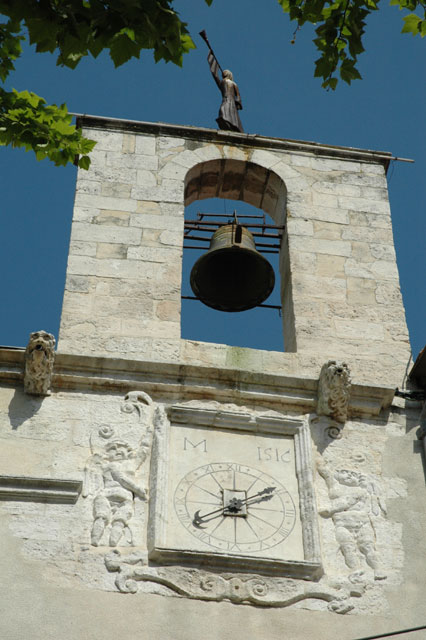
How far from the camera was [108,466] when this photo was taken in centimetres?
804

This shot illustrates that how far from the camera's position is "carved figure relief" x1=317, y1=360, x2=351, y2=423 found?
8594mm

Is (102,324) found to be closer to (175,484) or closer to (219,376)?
(219,376)

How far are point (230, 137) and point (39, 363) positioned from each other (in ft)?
10.9

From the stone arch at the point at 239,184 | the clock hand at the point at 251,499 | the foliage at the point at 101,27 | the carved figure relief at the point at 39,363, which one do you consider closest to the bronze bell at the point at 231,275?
the stone arch at the point at 239,184

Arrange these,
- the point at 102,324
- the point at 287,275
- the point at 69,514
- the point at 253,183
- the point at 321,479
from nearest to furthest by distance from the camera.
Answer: the point at 69,514
the point at 321,479
the point at 102,324
the point at 287,275
the point at 253,183

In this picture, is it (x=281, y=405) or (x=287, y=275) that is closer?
(x=281, y=405)

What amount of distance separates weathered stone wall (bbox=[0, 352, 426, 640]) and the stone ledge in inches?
0.5

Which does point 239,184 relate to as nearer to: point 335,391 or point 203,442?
point 335,391

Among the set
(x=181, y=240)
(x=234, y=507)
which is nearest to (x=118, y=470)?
(x=234, y=507)

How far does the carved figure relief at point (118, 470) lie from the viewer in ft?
25.3

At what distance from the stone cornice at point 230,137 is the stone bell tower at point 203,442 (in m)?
0.21

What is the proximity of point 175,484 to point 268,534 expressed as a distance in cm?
66

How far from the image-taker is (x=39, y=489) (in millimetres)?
7789

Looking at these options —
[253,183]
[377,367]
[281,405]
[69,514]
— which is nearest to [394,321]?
[377,367]
